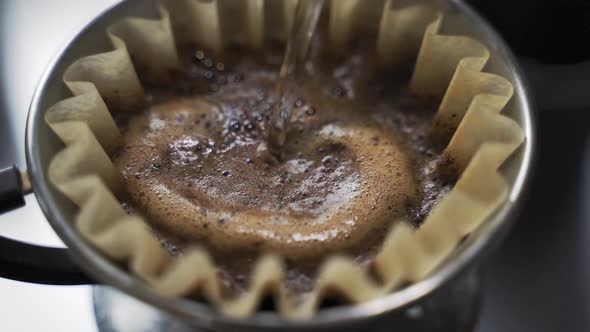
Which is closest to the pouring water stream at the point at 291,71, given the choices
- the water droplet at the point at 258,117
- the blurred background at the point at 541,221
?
the water droplet at the point at 258,117

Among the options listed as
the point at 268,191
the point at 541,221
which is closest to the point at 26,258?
the point at 268,191

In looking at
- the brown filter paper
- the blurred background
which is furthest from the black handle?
the blurred background

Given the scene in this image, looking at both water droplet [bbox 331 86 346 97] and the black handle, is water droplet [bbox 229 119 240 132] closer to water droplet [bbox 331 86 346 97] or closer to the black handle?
water droplet [bbox 331 86 346 97]

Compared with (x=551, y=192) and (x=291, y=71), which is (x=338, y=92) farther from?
(x=551, y=192)

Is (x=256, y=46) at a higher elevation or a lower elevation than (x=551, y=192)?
higher

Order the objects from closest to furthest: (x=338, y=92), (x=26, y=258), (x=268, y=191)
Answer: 1. (x=26, y=258)
2. (x=268, y=191)
3. (x=338, y=92)

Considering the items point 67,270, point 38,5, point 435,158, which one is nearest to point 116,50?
point 67,270
